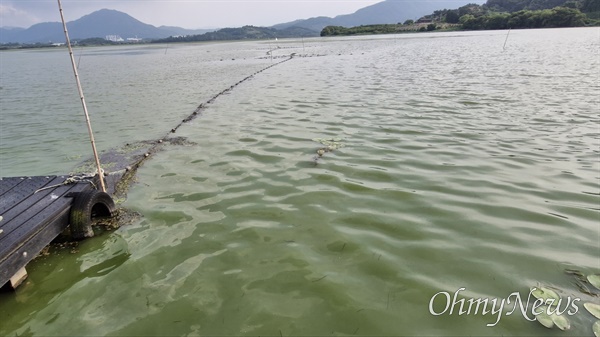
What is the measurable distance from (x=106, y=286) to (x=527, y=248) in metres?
5.31

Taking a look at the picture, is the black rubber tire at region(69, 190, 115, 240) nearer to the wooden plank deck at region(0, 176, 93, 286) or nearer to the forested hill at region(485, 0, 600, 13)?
the wooden plank deck at region(0, 176, 93, 286)

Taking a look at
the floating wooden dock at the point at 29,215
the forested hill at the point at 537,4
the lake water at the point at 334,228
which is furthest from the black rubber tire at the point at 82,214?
the forested hill at the point at 537,4

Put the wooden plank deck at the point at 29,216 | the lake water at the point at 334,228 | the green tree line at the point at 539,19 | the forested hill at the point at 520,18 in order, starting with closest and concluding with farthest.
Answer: the lake water at the point at 334,228
the wooden plank deck at the point at 29,216
the green tree line at the point at 539,19
the forested hill at the point at 520,18

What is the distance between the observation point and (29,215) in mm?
4590

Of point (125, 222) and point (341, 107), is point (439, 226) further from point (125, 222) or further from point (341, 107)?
point (341, 107)

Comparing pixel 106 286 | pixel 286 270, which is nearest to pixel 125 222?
pixel 106 286

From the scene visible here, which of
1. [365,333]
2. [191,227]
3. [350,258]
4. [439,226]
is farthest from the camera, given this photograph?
[191,227]

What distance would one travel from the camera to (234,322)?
3.46m

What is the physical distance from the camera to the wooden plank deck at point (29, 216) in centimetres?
391

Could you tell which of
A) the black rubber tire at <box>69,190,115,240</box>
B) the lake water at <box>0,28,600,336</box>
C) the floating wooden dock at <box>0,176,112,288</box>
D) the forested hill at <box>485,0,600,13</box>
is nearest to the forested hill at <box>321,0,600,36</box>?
the forested hill at <box>485,0,600,13</box>

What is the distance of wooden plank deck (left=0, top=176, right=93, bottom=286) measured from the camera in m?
3.91

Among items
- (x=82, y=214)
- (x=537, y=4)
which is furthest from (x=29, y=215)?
(x=537, y=4)

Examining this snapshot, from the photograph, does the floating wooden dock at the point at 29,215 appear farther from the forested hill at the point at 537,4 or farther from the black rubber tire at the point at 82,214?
the forested hill at the point at 537,4

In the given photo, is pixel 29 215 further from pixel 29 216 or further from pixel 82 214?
pixel 82 214
